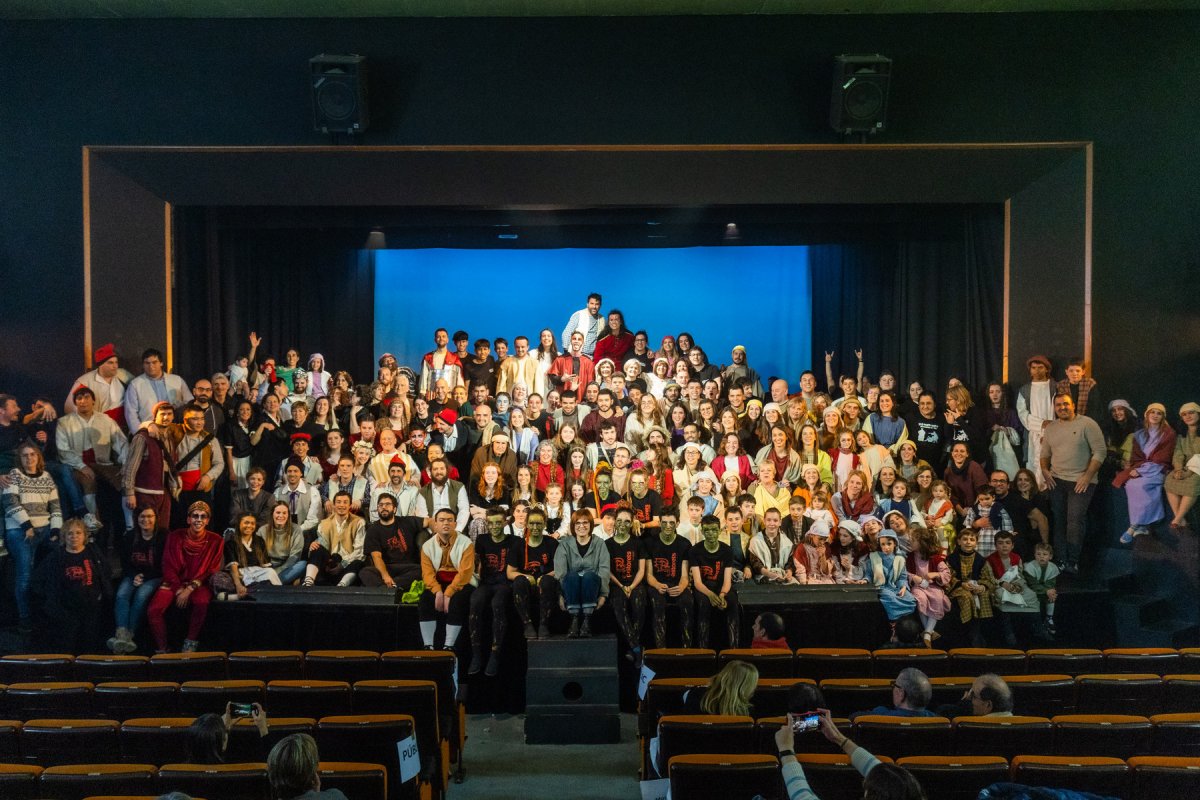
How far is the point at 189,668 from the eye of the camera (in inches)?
230

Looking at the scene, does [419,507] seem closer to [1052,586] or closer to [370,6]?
[370,6]

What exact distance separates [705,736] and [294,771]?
191cm

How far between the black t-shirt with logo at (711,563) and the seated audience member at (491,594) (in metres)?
1.40

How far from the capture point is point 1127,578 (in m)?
8.12

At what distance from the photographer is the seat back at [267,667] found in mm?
5816

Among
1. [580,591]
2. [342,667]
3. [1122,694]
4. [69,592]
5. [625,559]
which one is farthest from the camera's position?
[625,559]

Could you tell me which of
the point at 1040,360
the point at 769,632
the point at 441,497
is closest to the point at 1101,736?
the point at 769,632

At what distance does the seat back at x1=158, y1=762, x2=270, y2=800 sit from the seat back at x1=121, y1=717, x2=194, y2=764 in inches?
24.2

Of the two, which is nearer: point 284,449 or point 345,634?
point 345,634

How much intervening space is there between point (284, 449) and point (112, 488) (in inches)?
57.5

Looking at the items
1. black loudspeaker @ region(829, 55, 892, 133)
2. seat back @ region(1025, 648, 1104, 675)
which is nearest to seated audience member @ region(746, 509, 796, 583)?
seat back @ region(1025, 648, 1104, 675)

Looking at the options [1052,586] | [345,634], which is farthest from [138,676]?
[1052,586]

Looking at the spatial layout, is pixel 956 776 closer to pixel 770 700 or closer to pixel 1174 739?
pixel 770 700

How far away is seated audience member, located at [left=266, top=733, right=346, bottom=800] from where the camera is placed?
133 inches
